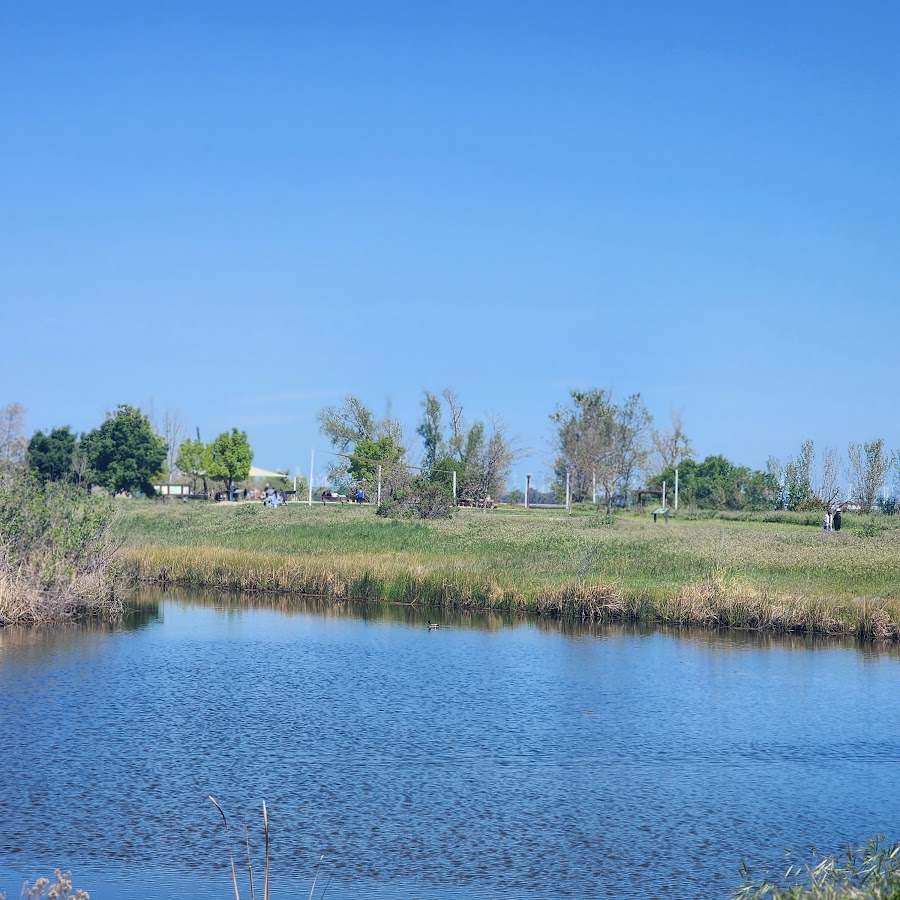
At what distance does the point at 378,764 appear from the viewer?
15.6m

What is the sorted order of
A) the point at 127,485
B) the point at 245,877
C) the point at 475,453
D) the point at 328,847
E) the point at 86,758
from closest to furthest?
the point at 245,877 → the point at 328,847 → the point at 86,758 → the point at 127,485 → the point at 475,453

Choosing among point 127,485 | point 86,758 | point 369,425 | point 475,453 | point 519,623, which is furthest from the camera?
point 369,425

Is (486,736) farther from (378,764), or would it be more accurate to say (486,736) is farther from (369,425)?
(369,425)

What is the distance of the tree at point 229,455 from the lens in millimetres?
83625

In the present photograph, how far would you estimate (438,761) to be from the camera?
620 inches

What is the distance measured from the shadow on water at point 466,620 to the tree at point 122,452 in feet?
120

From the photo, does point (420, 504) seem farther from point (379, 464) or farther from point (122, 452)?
point (122, 452)

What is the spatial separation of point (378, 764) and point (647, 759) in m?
3.73

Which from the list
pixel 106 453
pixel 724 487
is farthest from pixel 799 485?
pixel 106 453

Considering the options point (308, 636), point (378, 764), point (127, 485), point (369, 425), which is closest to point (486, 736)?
point (378, 764)

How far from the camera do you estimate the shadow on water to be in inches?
1017

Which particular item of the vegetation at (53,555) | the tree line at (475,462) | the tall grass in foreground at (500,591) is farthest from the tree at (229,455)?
the vegetation at (53,555)

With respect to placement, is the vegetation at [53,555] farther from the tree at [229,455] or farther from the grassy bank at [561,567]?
the tree at [229,455]

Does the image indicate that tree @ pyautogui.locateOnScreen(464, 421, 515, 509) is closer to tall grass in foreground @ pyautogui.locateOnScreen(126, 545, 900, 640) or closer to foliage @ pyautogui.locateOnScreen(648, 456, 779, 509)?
foliage @ pyautogui.locateOnScreen(648, 456, 779, 509)
